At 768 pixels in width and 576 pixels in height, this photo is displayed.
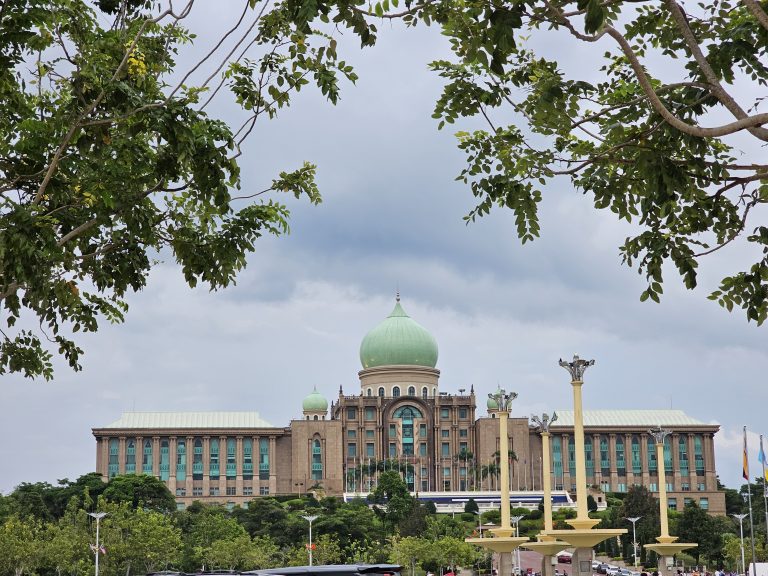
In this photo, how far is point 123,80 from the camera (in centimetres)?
1616

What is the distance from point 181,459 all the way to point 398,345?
2744 centimetres

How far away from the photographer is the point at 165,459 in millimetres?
133625

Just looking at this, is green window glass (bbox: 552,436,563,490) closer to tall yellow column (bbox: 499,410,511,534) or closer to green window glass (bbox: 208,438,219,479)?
green window glass (bbox: 208,438,219,479)

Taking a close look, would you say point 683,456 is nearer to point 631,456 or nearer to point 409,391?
point 631,456

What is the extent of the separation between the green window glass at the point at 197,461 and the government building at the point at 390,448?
0.37 ft

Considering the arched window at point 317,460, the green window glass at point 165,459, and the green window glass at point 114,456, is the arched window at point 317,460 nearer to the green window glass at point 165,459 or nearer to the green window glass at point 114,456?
the green window glass at point 165,459

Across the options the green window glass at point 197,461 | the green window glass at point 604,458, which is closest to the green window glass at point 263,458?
the green window glass at point 197,461

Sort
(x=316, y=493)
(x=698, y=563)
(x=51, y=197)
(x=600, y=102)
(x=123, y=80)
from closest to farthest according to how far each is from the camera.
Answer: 1. (x=600, y=102)
2. (x=123, y=80)
3. (x=51, y=197)
4. (x=698, y=563)
5. (x=316, y=493)

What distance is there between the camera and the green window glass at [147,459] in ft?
436

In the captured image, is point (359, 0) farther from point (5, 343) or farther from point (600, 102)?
point (5, 343)

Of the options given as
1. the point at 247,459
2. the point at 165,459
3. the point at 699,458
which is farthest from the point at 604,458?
the point at 165,459

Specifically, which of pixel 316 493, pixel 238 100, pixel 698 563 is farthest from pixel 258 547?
pixel 238 100

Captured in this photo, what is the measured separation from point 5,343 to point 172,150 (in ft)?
23.6

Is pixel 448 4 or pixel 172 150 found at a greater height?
pixel 448 4
